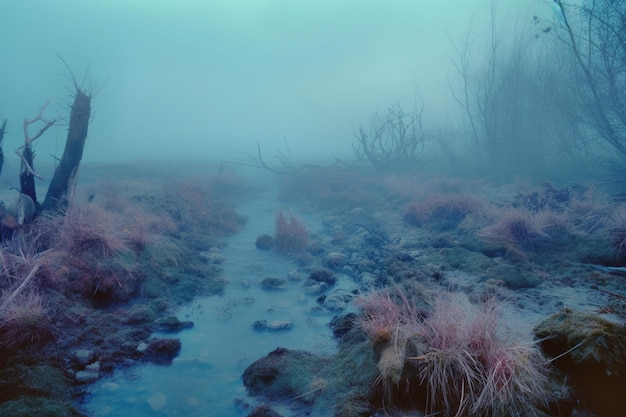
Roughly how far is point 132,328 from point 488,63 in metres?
21.6

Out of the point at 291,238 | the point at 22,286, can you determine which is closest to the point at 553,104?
the point at 291,238

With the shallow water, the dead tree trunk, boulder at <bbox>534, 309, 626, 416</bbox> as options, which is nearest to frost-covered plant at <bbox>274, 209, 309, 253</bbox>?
the shallow water

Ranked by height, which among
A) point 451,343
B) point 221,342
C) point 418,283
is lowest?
point 221,342

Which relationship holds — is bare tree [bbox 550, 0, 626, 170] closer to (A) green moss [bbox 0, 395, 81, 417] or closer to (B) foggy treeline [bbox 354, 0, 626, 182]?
(B) foggy treeline [bbox 354, 0, 626, 182]

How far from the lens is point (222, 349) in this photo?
5504 millimetres

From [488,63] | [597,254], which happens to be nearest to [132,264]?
[597,254]

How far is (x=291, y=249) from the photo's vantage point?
10586mm

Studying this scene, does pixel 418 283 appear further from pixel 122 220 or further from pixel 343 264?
pixel 122 220

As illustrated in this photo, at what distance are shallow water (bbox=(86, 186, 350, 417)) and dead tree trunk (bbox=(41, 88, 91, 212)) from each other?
161 inches

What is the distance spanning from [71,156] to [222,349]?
6.13 metres

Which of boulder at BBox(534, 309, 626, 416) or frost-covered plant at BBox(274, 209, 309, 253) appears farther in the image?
frost-covered plant at BBox(274, 209, 309, 253)

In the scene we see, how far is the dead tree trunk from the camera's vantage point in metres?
8.41

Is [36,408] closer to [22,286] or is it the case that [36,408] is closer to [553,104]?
[22,286]

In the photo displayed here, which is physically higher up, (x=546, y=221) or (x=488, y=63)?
(x=488, y=63)
